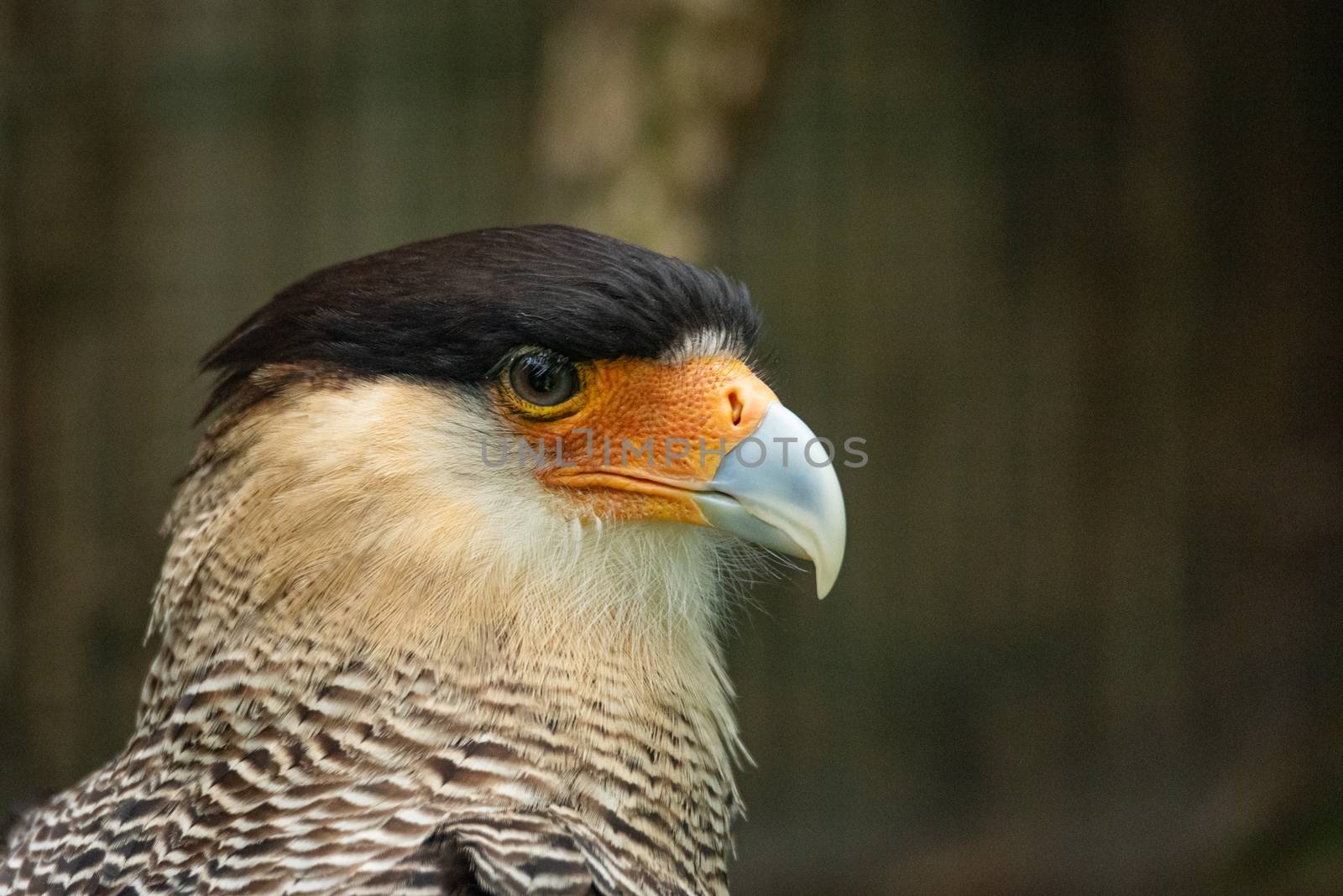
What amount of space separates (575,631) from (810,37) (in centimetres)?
410

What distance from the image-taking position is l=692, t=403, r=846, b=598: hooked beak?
7.11 feet

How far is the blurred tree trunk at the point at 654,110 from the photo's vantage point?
12.3 feet

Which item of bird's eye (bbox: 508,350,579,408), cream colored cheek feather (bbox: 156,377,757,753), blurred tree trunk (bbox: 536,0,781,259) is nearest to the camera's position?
cream colored cheek feather (bbox: 156,377,757,753)

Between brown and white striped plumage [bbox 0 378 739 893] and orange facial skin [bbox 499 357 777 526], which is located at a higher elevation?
orange facial skin [bbox 499 357 777 526]

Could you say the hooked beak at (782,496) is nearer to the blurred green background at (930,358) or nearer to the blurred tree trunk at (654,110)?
the blurred tree trunk at (654,110)

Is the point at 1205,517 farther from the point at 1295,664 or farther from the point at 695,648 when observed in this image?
the point at 695,648

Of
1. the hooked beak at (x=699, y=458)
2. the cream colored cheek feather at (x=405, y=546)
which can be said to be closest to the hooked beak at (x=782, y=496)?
the hooked beak at (x=699, y=458)

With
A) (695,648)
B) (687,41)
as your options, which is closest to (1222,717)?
(687,41)

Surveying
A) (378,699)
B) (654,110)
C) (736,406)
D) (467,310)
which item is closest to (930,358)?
(654,110)

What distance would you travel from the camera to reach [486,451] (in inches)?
87.8

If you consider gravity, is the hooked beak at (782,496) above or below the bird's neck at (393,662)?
above

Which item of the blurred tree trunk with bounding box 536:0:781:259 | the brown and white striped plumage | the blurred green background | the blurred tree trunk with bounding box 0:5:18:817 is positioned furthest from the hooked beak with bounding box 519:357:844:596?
the blurred tree trunk with bounding box 0:5:18:817

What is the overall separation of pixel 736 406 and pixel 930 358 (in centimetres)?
379

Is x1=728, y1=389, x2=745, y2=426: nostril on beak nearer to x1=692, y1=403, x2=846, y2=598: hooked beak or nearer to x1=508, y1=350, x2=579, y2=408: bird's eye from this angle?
x1=692, y1=403, x2=846, y2=598: hooked beak
